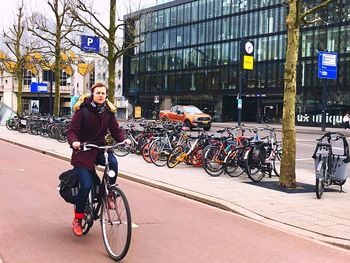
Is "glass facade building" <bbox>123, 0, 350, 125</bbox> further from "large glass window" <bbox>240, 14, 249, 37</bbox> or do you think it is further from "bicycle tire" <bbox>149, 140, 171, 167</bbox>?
"bicycle tire" <bbox>149, 140, 171, 167</bbox>

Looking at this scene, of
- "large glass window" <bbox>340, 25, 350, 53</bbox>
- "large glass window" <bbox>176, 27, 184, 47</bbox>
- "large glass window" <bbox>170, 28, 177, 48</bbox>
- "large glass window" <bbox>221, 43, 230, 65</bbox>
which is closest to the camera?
"large glass window" <bbox>340, 25, 350, 53</bbox>

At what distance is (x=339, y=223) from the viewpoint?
7152mm

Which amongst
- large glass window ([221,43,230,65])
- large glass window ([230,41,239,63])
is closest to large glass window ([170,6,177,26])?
large glass window ([221,43,230,65])

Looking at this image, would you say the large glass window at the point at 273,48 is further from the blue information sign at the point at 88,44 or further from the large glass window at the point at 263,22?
the blue information sign at the point at 88,44

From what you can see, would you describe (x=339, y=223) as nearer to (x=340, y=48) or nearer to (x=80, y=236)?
(x=80, y=236)

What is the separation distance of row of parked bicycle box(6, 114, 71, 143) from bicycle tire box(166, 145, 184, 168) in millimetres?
8772

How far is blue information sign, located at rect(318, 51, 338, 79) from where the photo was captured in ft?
114

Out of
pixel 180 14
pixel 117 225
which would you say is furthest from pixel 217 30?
pixel 117 225

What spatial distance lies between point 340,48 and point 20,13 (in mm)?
29156

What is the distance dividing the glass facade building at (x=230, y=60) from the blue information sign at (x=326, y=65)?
368 inches

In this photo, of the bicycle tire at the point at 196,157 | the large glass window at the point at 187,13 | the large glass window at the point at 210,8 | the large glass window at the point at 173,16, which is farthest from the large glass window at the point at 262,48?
the bicycle tire at the point at 196,157

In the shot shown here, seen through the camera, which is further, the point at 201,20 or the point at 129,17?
the point at 201,20

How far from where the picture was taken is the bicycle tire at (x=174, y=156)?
13.1 meters

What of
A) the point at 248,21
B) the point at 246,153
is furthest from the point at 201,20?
the point at 246,153
